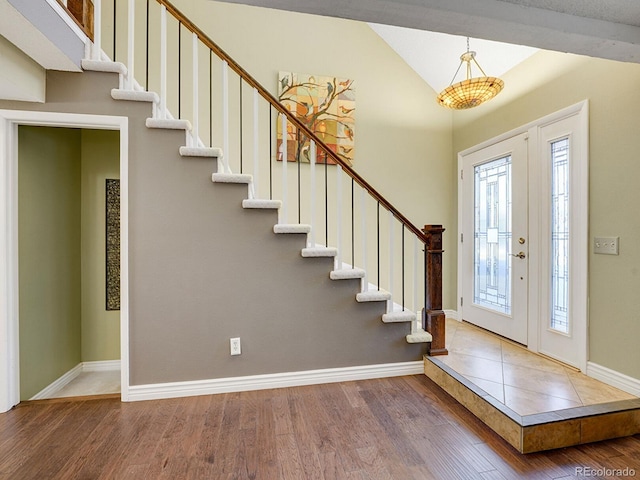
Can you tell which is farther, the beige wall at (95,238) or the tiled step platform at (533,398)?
the beige wall at (95,238)

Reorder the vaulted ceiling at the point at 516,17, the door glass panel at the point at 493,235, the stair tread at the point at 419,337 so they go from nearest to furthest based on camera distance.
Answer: the vaulted ceiling at the point at 516,17, the stair tread at the point at 419,337, the door glass panel at the point at 493,235

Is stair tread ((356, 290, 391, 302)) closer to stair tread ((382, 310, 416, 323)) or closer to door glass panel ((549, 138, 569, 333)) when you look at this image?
stair tread ((382, 310, 416, 323))

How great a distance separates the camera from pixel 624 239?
7.16 feet

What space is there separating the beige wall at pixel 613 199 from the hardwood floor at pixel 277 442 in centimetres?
66

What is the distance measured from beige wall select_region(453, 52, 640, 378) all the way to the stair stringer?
188 centimetres

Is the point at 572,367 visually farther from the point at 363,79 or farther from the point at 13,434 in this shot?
the point at 13,434

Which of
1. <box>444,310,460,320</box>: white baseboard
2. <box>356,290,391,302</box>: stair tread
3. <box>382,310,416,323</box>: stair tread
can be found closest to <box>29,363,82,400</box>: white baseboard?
<box>356,290,391,302</box>: stair tread

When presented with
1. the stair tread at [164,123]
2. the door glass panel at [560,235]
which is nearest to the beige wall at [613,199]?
the door glass panel at [560,235]

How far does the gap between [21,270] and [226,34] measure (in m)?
Answer: 2.91

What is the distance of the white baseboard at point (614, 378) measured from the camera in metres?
2.11

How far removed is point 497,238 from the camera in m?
3.36

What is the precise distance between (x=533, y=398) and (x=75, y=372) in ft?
12.2

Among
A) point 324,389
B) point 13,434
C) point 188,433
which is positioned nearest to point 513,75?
point 324,389

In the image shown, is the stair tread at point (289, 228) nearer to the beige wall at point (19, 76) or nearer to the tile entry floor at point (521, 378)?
the tile entry floor at point (521, 378)
